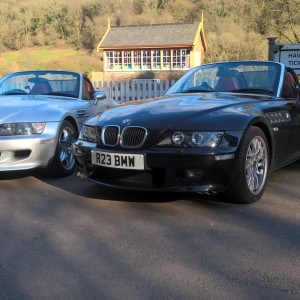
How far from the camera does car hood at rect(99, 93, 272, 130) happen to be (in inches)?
157

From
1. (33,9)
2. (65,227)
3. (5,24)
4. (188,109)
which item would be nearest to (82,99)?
(188,109)

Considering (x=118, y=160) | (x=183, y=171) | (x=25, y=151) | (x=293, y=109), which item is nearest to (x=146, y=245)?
(x=183, y=171)

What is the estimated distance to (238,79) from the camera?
215 inches

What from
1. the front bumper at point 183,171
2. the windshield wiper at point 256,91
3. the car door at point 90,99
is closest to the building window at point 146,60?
the car door at point 90,99

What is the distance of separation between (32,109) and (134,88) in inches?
387

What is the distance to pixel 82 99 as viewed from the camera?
6.86 m

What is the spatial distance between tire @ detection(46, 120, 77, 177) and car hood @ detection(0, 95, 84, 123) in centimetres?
22

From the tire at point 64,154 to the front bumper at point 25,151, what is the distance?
20 cm

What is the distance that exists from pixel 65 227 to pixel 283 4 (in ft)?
45.9

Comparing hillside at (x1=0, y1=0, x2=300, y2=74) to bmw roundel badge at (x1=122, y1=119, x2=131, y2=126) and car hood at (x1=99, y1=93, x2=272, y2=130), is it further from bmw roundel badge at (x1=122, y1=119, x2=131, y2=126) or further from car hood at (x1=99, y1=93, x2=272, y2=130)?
bmw roundel badge at (x1=122, y1=119, x2=131, y2=126)

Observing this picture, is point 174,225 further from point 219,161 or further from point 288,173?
point 288,173

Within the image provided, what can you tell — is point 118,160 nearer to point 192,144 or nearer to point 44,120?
point 192,144

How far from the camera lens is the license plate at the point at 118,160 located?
3.93 metres

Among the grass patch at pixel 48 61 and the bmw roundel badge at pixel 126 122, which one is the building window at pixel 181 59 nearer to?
the grass patch at pixel 48 61
